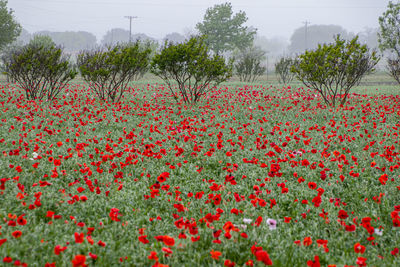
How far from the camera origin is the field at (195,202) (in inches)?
108

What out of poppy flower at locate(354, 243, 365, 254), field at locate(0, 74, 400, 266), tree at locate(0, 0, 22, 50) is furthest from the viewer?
tree at locate(0, 0, 22, 50)

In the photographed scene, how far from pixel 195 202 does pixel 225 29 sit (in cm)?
5204

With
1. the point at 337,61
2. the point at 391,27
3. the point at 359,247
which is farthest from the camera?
the point at 391,27

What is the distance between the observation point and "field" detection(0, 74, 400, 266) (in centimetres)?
275

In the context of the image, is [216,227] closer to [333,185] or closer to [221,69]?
[333,185]

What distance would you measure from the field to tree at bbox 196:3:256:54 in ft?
154

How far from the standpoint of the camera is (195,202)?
13.2 ft

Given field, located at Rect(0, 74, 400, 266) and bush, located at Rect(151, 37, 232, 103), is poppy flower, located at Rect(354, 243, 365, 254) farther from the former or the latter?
bush, located at Rect(151, 37, 232, 103)

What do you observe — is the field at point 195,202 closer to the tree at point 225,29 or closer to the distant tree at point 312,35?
the tree at point 225,29

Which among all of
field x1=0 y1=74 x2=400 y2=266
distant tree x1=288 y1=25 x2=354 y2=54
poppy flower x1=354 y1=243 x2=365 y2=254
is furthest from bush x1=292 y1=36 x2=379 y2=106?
distant tree x1=288 y1=25 x2=354 y2=54

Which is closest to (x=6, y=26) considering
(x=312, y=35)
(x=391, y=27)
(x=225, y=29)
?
(x=225, y=29)

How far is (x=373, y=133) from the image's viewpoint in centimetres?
768

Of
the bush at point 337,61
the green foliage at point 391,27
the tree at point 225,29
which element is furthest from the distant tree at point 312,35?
the bush at point 337,61

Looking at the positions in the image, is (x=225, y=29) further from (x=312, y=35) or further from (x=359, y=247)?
(x=312, y=35)
